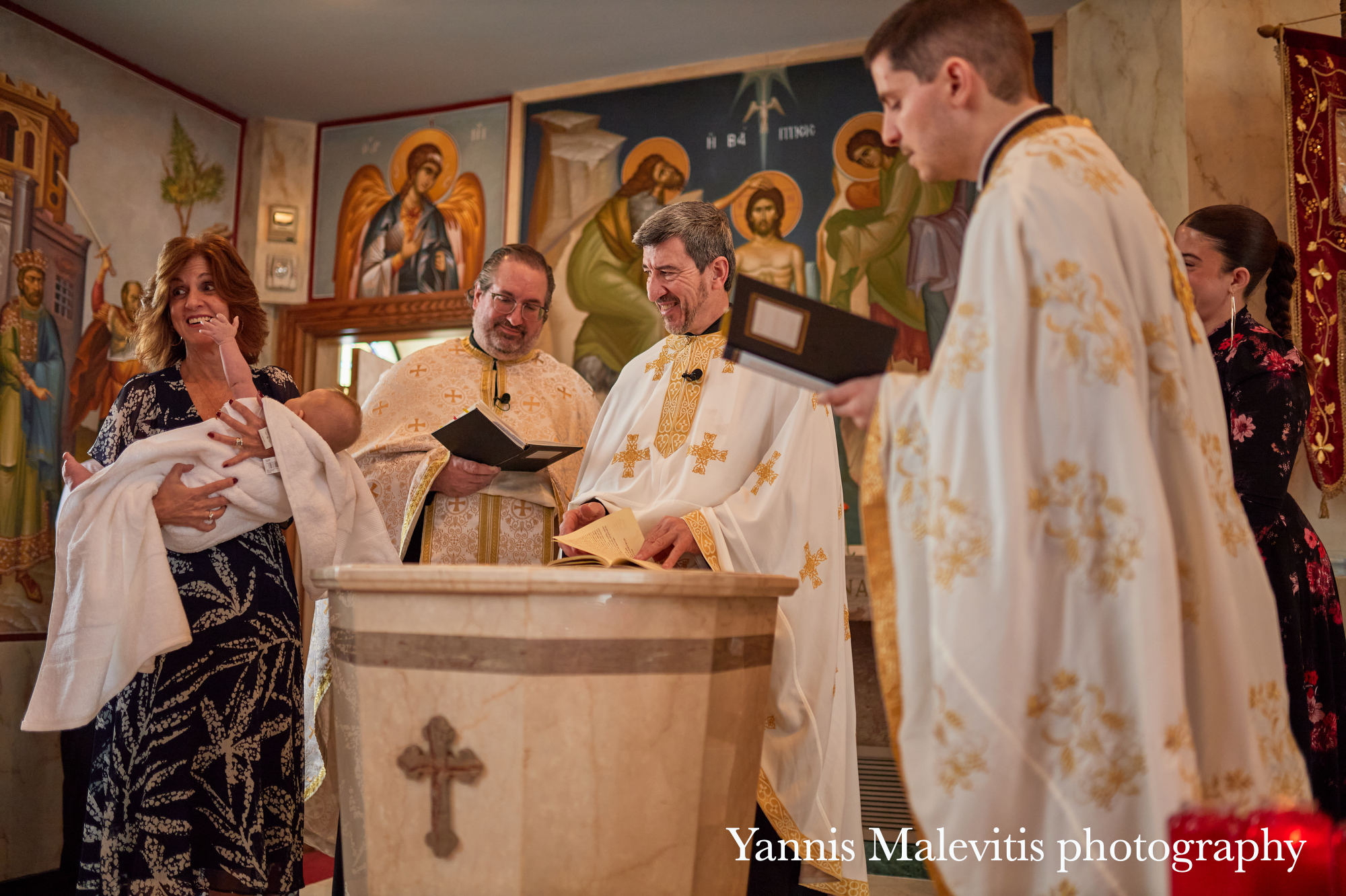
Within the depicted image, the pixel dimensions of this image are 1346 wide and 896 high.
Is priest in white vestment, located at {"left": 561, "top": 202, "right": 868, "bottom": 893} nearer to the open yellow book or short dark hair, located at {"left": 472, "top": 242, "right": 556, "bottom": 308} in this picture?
the open yellow book

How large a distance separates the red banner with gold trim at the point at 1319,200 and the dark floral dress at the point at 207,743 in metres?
4.49

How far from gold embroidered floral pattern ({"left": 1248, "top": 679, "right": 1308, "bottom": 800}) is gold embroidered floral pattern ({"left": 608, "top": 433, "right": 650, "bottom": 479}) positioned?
184cm

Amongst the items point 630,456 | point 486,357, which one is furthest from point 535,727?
point 486,357

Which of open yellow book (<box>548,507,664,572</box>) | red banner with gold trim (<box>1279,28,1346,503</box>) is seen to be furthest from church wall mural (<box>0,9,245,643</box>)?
red banner with gold trim (<box>1279,28,1346,503</box>)

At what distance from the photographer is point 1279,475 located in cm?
276

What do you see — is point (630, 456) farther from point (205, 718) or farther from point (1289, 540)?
point (1289, 540)

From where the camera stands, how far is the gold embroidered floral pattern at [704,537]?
8.90 ft

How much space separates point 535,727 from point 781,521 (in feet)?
4.05

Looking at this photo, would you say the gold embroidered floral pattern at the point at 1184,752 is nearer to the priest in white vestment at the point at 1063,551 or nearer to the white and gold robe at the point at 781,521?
the priest in white vestment at the point at 1063,551

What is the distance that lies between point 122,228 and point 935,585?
588cm

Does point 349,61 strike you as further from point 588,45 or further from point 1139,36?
point 1139,36

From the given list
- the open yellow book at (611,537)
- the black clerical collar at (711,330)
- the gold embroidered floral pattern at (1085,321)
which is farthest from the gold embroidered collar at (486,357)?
the gold embroidered floral pattern at (1085,321)

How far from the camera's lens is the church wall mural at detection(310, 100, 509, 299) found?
6.77m

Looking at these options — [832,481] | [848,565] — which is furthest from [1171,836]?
[848,565]
